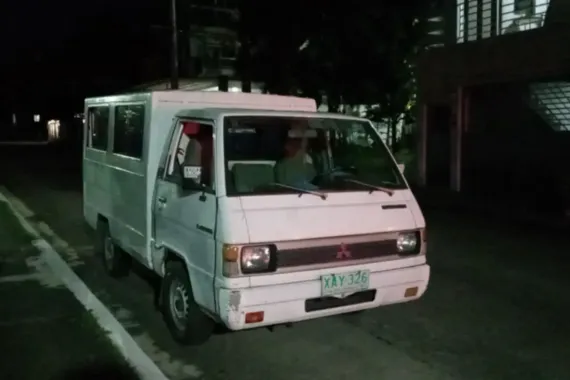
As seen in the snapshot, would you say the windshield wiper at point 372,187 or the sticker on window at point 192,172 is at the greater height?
the sticker on window at point 192,172

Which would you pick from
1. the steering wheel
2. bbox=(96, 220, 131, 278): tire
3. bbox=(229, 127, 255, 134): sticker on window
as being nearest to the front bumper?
the steering wheel

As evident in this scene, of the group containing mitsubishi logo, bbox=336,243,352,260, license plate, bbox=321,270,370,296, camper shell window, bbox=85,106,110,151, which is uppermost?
camper shell window, bbox=85,106,110,151

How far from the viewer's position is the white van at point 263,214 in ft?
16.4

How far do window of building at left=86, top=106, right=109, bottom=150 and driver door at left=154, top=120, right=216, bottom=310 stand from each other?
2376 mm

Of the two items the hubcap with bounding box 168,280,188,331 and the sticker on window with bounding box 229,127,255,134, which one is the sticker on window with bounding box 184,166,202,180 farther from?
the hubcap with bounding box 168,280,188,331

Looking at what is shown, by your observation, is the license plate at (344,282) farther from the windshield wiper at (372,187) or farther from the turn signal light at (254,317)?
the windshield wiper at (372,187)

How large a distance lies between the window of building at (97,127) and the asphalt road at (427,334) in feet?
5.19

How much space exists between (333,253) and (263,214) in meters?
0.62

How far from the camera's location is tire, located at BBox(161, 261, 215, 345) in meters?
5.54

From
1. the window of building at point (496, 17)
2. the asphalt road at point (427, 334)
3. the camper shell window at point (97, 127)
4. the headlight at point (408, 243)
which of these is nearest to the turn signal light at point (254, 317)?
the asphalt road at point (427, 334)

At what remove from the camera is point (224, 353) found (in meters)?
5.59

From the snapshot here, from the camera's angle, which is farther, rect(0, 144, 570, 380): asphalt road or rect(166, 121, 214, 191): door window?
rect(166, 121, 214, 191): door window

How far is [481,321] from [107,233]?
4.43m

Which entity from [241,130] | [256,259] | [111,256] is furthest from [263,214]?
[111,256]
